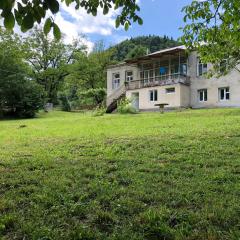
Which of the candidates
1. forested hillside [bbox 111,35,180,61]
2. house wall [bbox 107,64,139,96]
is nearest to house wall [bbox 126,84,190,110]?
house wall [bbox 107,64,139,96]

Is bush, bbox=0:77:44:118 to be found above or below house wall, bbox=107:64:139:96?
below

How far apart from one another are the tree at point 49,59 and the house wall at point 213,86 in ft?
83.6

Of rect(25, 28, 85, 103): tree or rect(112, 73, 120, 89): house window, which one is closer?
rect(112, 73, 120, 89): house window

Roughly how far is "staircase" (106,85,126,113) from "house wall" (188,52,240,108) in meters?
8.11

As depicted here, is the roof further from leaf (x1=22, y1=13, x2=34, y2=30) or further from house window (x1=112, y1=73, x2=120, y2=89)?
leaf (x1=22, y1=13, x2=34, y2=30)

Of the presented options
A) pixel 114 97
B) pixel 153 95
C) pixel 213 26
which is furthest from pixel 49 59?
pixel 213 26

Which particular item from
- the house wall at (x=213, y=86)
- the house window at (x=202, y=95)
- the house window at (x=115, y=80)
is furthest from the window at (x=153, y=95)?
the house window at (x=115, y=80)

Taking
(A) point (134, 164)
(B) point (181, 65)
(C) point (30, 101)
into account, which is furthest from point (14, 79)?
(A) point (134, 164)

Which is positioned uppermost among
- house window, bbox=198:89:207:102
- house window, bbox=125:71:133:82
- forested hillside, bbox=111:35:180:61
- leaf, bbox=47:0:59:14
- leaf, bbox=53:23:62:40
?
forested hillside, bbox=111:35:180:61

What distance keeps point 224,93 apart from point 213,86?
1.20 metres

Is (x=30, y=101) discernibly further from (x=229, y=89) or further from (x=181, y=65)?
(x=229, y=89)

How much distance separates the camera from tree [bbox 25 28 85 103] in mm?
53531

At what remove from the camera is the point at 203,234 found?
380 cm

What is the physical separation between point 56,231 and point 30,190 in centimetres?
188
